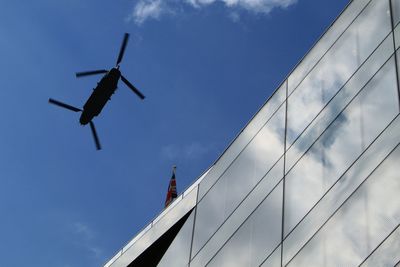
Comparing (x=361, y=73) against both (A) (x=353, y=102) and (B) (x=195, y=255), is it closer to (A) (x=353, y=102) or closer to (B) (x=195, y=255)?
(A) (x=353, y=102)

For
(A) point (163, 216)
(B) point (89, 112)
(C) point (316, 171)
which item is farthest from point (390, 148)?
(B) point (89, 112)

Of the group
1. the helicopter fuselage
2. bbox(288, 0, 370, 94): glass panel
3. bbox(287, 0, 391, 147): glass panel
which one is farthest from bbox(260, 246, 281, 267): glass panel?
the helicopter fuselage

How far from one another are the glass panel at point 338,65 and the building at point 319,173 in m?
0.04

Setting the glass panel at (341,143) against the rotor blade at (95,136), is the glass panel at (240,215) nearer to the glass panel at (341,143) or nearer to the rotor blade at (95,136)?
the glass panel at (341,143)

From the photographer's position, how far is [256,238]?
17.4 metres

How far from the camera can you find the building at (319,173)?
13312mm

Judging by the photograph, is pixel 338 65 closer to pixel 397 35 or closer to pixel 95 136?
pixel 397 35

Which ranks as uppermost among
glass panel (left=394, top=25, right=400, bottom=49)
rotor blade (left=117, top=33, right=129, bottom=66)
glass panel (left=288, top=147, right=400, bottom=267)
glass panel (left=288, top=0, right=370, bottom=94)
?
rotor blade (left=117, top=33, right=129, bottom=66)

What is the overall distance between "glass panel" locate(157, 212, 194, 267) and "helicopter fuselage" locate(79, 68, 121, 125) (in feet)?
36.9

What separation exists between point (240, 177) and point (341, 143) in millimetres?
5825

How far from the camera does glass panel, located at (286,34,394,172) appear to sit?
15811 mm

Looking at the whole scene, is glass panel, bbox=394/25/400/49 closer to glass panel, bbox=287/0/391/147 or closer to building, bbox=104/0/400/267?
building, bbox=104/0/400/267

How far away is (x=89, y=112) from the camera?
112ft

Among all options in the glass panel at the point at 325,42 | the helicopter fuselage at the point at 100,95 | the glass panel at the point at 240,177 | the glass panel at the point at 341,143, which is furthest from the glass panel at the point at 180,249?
the helicopter fuselage at the point at 100,95
